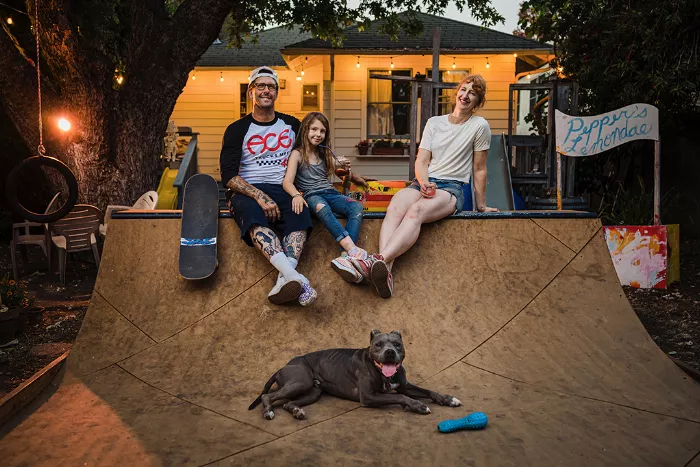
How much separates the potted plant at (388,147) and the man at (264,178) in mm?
9612

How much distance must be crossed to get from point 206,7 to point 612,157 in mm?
6935

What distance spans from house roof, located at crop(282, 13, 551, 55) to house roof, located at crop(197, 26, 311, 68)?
191 cm

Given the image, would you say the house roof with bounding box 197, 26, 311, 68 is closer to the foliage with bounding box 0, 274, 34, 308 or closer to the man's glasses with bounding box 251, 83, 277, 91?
the foliage with bounding box 0, 274, 34, 308

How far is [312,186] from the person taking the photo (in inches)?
203

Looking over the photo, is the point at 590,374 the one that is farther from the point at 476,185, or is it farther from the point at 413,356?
the point at 476,185

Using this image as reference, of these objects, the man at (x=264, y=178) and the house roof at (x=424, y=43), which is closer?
the man at (x=264, y=178)

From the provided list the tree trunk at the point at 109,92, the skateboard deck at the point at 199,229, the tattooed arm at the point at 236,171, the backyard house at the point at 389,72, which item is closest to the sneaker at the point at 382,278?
the tattooed arm at the point at 236,171

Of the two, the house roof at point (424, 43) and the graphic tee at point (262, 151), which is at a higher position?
the house roof at point (424, 43)

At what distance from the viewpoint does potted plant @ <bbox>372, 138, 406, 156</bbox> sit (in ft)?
48.5

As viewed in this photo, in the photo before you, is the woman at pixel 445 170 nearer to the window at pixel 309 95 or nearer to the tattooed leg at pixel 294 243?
the tattooed leg at pixel 294 243

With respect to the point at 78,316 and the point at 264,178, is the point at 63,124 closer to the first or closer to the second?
the point at 78,316

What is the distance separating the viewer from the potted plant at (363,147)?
14.8m

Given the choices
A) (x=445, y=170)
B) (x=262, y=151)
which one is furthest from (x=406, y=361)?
(x=262, y=151)

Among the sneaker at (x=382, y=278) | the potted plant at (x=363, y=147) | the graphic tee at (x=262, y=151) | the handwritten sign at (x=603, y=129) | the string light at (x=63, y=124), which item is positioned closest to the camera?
the sneaker at (x=382, y=278)
